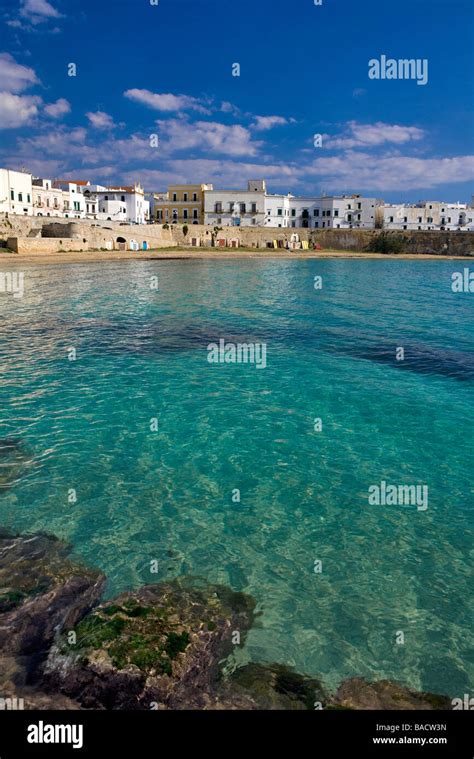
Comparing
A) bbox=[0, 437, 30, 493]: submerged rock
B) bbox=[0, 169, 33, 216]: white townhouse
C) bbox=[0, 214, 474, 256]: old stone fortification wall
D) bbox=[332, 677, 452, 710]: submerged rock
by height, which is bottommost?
bbox=[332, 677, 452, 710]: submerged rock

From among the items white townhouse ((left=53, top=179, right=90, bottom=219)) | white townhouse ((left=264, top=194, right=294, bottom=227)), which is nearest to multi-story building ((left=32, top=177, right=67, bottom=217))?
white townhouse ((left=53, top=179, right=90, bottom=219))

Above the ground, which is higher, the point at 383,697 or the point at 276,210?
the point at 276,210

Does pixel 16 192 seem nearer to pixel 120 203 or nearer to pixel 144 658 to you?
pixel 120 203

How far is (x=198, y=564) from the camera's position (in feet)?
24.6

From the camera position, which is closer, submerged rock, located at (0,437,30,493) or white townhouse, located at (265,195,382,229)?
submerged rock, located at (0,437,30,493)

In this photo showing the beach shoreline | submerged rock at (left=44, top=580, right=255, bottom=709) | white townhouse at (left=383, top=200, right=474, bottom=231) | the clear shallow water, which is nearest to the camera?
submerged rock at (left=44, top=580, right=255, bottom=709)

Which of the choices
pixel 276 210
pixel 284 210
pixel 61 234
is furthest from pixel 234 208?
pixel 61 234

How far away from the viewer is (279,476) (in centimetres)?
1015

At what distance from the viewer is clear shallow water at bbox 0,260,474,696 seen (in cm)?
652

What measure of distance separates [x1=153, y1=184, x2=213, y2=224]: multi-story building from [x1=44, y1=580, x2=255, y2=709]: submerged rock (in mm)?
Answer: 107272

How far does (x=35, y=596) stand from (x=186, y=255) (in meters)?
76.3

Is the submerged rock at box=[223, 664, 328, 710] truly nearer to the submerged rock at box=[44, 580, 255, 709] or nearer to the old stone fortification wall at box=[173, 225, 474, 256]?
the submerged rock at box=[44, 580, 255, 709]

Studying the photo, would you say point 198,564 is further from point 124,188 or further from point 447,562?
point 124,188

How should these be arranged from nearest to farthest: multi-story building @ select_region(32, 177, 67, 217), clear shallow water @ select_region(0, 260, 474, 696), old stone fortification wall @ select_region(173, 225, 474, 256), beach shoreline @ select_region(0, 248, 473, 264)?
clear shallow water @ select_region(0, 260, 474, 696), beach shoreline @ select_region(0, 248, 473, 264), multi-story building @ select_region(32, 177, 67, 217), old stone fortification wall @ select_region(173, 225, 474, 256)
